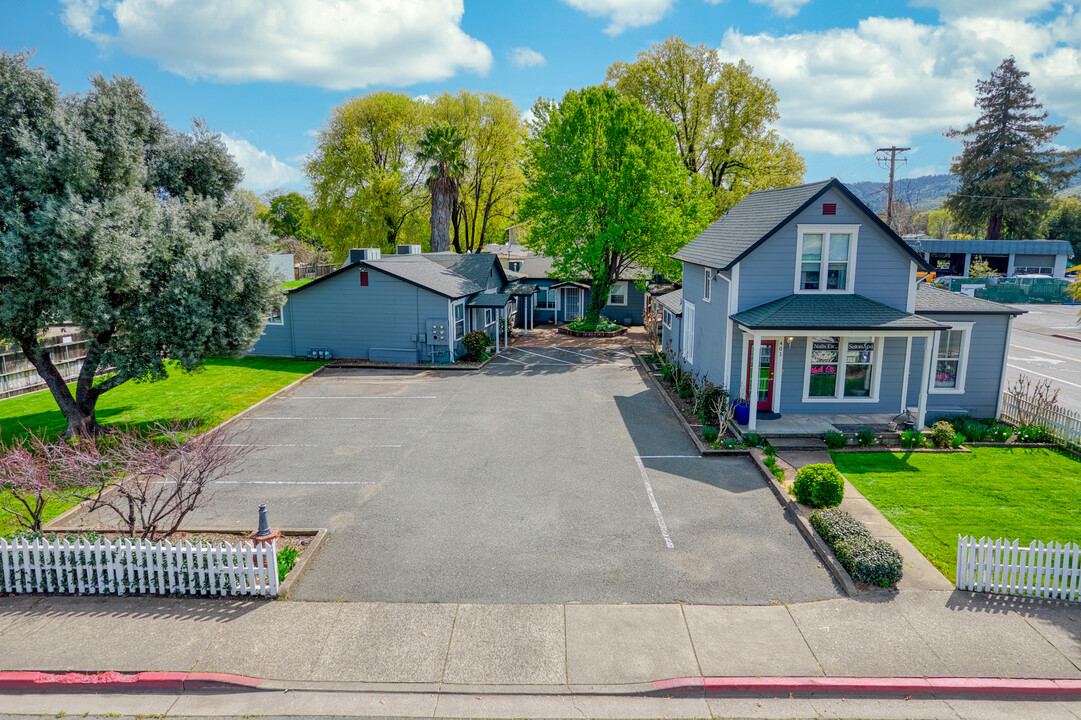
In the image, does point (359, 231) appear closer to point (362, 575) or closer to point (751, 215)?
point (751, 215)

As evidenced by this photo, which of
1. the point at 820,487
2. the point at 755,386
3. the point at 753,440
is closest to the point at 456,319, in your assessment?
the point at 755,386

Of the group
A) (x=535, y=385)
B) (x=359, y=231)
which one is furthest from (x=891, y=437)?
(x=359, y=231)

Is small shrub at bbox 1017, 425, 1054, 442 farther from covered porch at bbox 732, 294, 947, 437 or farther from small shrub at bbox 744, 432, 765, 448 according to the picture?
small shrub at bbox 744, 432, 765, 448

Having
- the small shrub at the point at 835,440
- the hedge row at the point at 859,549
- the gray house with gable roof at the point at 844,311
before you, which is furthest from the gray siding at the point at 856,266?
the hedge row at the point at 859,549

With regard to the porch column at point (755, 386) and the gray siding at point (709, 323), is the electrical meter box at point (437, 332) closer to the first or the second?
the gray siding at point (709, 323)

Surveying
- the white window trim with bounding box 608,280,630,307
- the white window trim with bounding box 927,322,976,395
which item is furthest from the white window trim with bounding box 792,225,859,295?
the white window trim with bounding box 608,280,630,307
